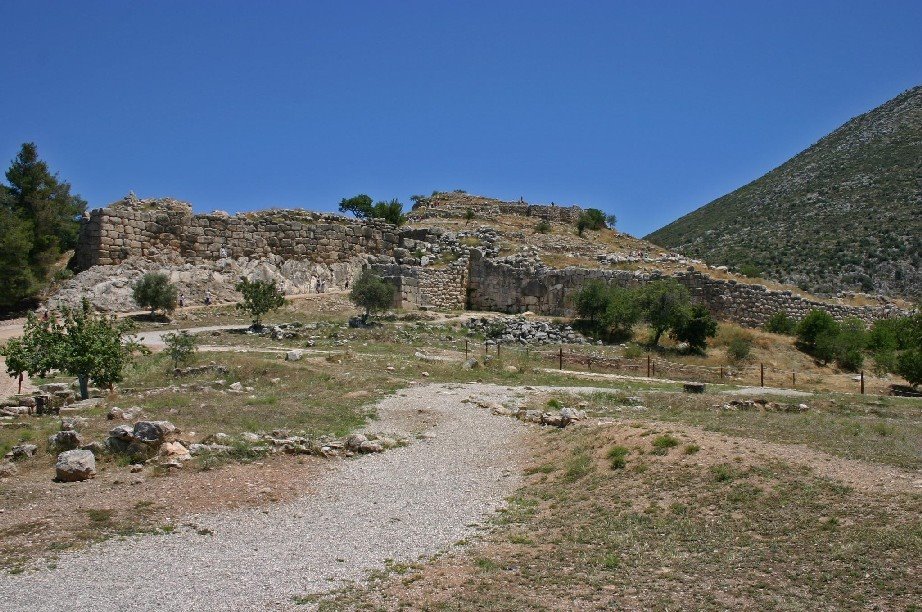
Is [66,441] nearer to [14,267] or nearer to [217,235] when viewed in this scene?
[14,267]

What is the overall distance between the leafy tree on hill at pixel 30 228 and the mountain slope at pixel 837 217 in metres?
37.8

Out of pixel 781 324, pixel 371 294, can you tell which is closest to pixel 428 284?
pixel 371 294

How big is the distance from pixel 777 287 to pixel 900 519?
2852 centimetres

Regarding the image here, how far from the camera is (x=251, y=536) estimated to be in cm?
806

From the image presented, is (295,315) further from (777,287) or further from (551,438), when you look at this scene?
(777,287)

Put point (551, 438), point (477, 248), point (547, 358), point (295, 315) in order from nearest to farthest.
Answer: point (551, 438) < point (547, 358) < point (295, 315) < point (477, 248)

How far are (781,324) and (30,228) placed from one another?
2936 cm

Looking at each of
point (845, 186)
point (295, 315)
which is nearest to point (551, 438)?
point (295, 315)

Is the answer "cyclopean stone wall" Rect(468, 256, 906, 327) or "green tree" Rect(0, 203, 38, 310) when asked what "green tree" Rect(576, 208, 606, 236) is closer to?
"cyclopean stone wall" Rect(468, 256, 906, 327)

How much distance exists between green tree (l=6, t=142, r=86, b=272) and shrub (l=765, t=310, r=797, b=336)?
28548 millimetres

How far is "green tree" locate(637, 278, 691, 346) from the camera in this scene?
26062 millimetres

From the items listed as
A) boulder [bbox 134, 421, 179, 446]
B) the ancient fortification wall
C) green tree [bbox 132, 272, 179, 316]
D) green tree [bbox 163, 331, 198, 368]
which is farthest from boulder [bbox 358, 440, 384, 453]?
the ancient fortification wall

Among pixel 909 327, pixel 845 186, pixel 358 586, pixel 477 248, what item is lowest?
pixel 358 586

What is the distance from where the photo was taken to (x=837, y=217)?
185ft
